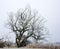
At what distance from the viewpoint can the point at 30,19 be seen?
45.3ft

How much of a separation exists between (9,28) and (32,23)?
1.93 m

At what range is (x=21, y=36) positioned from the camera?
13.0m

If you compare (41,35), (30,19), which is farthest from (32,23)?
(41,35)

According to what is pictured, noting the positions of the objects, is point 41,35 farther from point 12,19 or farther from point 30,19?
point 12,19

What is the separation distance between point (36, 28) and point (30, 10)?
1589 mm

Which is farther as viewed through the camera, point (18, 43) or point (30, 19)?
point (30, 19)

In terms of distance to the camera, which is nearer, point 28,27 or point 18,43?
point 18,43

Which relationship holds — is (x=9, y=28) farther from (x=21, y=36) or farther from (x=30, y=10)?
(x=30, y=10)

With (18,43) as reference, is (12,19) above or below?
above

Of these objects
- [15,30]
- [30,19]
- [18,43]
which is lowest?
[18,43]

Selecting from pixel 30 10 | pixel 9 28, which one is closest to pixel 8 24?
pixel 9 28

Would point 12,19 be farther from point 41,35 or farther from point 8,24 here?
point 41,35

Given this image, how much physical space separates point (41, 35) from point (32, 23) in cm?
123

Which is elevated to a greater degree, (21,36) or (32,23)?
(32,23)
